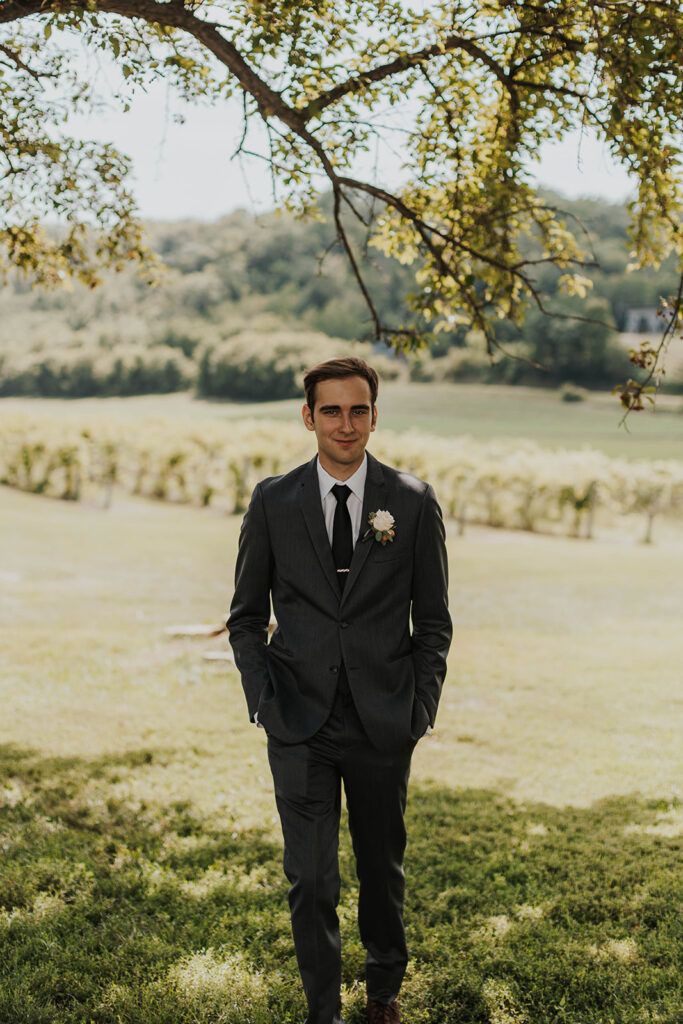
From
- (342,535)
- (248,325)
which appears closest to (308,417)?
(342,535)

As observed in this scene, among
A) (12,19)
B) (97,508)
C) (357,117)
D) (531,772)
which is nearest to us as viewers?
(12,19)

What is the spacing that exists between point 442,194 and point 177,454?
2287cm

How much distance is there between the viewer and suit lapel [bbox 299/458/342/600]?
9.82 feet

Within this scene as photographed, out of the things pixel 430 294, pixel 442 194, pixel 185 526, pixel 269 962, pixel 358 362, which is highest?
pixel 442 194

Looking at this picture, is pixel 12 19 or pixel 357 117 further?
pixel 357 117

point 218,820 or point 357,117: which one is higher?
point 357,117

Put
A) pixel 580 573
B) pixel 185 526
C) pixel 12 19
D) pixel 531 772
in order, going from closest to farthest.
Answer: pixel 12 19 < pixel 531 772 < pixel 580 573 < pixel 185 526

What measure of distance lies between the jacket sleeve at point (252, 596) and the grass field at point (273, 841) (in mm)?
1417

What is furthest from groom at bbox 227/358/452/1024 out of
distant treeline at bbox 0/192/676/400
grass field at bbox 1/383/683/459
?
distant treeline at bbox 0/192/676/400

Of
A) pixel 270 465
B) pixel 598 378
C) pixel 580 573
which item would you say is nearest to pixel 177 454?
pixel 270 465

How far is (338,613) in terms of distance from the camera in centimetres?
297

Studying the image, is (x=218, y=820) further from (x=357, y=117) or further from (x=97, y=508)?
(x=97, y=508)

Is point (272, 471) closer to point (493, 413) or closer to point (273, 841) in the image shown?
point (273, 841)

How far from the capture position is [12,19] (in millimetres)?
4734
